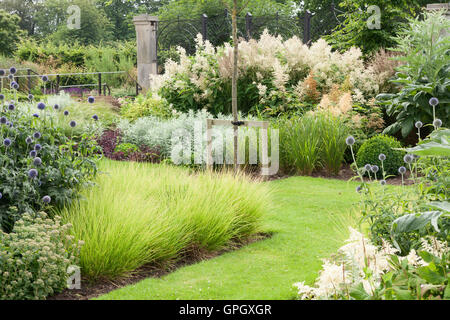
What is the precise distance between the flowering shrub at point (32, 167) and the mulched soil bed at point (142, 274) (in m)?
0.66

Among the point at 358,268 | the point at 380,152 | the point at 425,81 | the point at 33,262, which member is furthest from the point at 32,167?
the point at 425,81

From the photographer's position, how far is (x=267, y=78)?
358 inches

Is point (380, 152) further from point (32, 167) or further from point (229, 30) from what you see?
point (229, 30)

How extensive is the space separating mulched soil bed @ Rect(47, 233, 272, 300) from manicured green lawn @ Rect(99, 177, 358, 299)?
9cm

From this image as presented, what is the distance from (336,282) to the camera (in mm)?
2748

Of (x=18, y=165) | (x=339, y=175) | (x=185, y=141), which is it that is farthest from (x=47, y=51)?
(x=18, y=165)

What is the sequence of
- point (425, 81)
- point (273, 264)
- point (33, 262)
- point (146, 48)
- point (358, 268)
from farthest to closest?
point (146, 48), point (425, 81), point (273, 264), point (33, 262), point (358, 268)

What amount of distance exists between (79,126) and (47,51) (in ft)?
47.7

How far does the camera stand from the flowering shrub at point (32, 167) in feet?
11.9

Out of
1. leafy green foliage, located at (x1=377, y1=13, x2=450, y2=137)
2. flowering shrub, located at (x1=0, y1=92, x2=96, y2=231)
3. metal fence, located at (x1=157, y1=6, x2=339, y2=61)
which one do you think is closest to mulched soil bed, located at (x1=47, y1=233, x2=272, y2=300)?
flowering shrub, located at (x1=0, y1=92, x2=96, y2=231)

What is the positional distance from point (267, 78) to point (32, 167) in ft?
19.4

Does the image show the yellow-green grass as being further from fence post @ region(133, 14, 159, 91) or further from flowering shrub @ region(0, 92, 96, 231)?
fence post @ region(133, 14, 159, 91)
